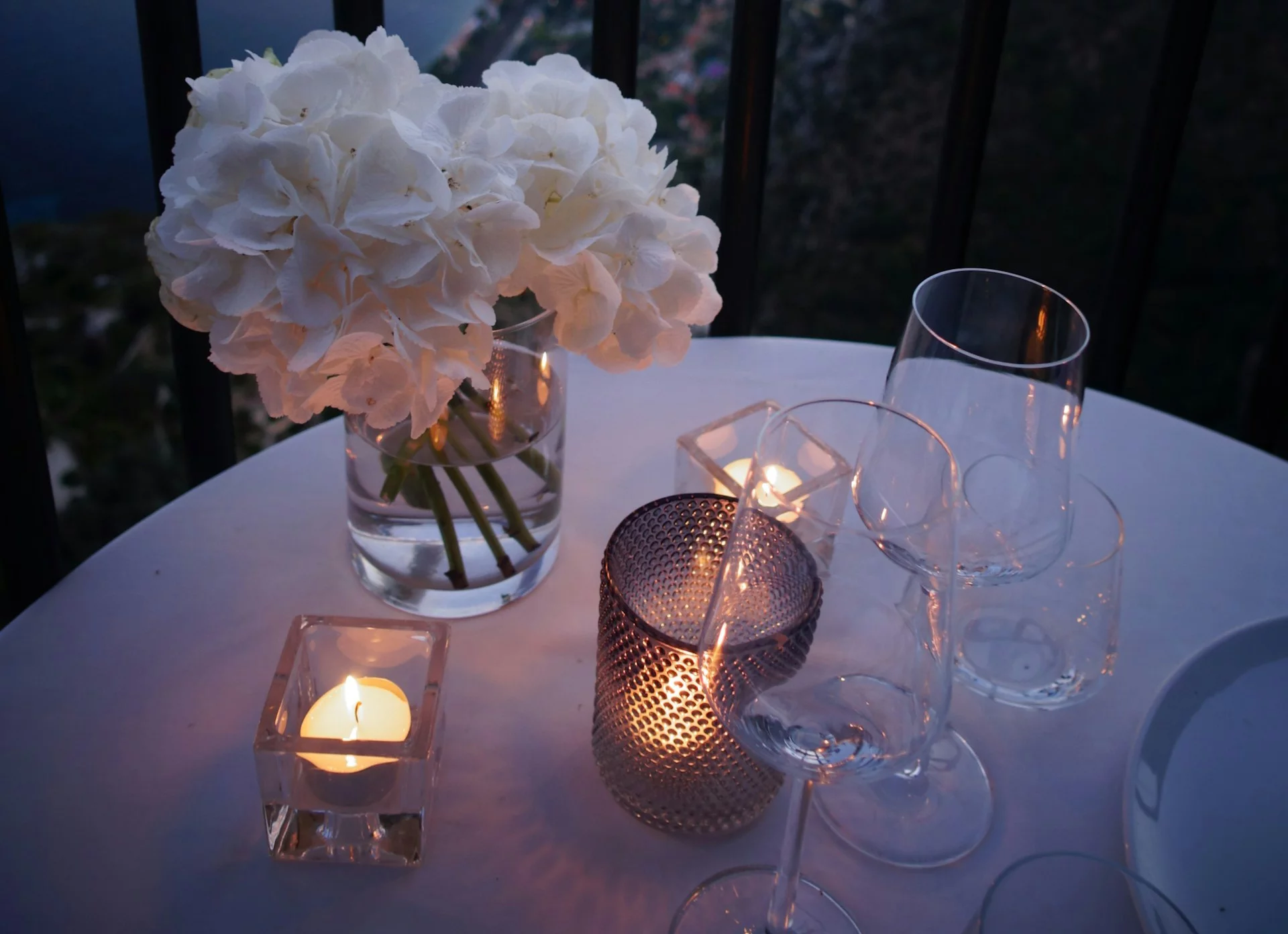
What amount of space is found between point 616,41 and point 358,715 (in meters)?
0.87

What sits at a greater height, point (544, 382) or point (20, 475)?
point (544, 382)

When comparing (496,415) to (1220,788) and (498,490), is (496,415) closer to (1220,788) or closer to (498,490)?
(498,490)

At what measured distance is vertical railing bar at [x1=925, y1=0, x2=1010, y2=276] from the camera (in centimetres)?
135

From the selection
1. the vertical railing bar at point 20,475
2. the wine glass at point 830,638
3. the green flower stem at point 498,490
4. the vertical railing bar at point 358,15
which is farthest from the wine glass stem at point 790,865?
the vertical railing bar at point 358,15

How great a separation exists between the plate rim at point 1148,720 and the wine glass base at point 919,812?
0.28 feet

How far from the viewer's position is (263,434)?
9.47 ft

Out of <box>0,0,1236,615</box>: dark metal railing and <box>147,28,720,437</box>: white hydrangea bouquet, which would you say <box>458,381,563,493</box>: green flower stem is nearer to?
<box>147,28,720,437</box>: white hydrangea bouquet

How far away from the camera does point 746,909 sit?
0.67m

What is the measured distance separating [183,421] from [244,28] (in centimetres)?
66

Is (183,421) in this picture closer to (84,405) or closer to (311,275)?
(311,275)

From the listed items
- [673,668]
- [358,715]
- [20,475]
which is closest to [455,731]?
[358,715]

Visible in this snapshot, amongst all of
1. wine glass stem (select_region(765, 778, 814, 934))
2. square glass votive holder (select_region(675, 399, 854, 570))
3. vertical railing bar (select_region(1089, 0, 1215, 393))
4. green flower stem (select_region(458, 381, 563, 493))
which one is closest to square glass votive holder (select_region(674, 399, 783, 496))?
square glass votive holder (select_region(675, 399, 854, 570))

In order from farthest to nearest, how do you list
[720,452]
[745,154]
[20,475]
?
[745,154]
[20,475]
[720,452]

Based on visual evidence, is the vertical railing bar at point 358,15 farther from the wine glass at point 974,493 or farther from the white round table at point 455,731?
the wine glass at point 974,493
